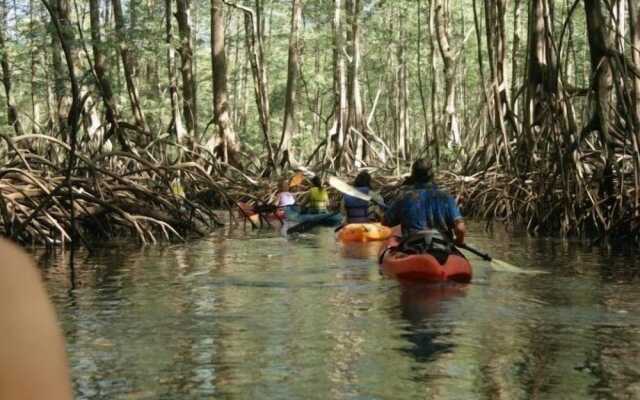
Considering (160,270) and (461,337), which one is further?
(160,270)

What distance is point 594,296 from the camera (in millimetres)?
6625

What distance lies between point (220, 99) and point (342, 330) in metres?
13.0

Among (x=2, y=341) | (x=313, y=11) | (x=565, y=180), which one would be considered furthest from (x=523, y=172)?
(x=313, y=11)

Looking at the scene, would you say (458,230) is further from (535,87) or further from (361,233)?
(535,87)

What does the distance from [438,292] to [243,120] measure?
3166 cm

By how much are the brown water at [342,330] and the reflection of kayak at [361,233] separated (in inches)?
106

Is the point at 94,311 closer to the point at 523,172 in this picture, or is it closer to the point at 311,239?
the point at 311,239

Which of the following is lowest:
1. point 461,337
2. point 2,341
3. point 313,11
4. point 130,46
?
point 461,337

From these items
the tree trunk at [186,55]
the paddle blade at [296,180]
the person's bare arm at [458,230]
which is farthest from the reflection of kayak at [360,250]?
the tree trunk at [186,55]

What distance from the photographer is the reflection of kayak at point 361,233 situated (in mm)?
11922

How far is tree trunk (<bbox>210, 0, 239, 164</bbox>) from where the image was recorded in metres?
17.8

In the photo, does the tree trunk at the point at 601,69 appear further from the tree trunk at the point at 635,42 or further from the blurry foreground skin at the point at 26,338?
the blurry foreground skin at the point at 26,338

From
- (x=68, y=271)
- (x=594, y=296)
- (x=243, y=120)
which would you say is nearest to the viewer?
(x=594, y=296)

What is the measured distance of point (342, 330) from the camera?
5.41 meters
